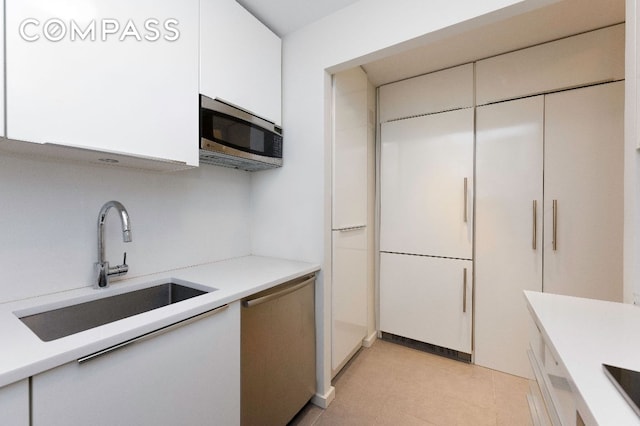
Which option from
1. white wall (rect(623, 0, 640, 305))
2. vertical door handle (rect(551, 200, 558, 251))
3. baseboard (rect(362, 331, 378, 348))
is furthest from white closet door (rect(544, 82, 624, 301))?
baseboard (rect(362, 331, 378, 348))

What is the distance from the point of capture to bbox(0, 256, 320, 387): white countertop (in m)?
0.63

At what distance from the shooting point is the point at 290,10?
5.27 ft

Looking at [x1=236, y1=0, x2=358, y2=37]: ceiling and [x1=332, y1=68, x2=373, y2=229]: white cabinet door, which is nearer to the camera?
[x1=236, y1=0, x2=358, y2=37]: ceiling

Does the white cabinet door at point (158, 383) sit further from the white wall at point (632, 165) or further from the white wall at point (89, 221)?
the white wall at point (632, 165)

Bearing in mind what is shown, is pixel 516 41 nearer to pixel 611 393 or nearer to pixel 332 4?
pixel 332 4

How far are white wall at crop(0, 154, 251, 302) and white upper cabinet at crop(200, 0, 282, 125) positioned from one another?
528 mm

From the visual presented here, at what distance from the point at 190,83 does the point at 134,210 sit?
700 mm

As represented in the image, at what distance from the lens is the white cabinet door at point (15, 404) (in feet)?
1.88

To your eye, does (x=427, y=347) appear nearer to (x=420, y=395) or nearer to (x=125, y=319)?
(x=420, y=395)

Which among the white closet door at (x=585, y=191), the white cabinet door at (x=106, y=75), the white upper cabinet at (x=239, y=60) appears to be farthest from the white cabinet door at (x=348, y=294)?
the white closet door at (x=585, y=191)

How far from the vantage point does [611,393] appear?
0.52m

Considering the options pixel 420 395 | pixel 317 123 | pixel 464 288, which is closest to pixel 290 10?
pixel 317 123

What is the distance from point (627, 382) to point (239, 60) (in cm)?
187

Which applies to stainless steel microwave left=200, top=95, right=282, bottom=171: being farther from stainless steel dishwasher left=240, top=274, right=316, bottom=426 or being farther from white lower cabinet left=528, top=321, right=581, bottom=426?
white lower cabinet left=528, top=321, right=581, bottom=426
